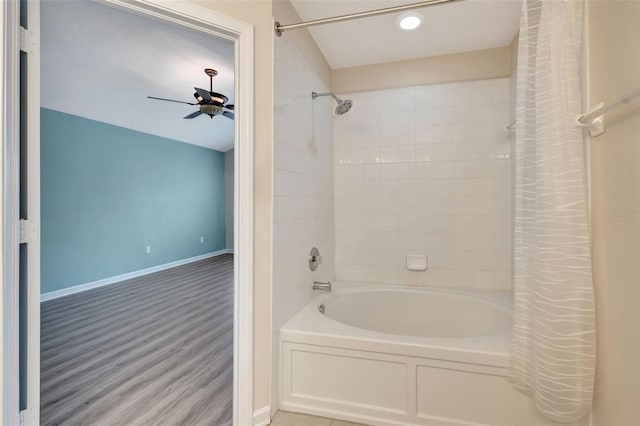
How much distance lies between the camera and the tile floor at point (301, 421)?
1630 mm

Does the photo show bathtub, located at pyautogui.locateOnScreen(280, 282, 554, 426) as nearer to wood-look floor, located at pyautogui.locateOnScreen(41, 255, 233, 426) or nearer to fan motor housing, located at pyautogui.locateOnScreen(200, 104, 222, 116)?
wood-look floor, located at pyautogui.locateOnScreen(41, 255, 233, 426)

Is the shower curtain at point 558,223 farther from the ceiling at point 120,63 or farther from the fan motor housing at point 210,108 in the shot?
the fan motor housing at point 210,108

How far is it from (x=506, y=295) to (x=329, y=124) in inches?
74.7

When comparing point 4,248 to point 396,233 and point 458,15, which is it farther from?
point 458,15

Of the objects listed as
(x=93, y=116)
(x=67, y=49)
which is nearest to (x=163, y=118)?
(x=93, y=116)

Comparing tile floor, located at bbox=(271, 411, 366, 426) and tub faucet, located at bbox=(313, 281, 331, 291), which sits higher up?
tub faucet, located at bbox=(313, 281, 331, 291)

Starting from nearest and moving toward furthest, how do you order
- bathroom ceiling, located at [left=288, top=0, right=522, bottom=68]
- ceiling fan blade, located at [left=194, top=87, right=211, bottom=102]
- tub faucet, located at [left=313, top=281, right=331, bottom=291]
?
bathroom ceiling, located at [left=288, top=0, right=522, bottom=68] < tub faucet, located at [left=313, top=281, right=331, bottom=291] < ceiling fan blade, located at [left=194, top=87, right=211, bottom=102]

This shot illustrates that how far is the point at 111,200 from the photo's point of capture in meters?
4.60

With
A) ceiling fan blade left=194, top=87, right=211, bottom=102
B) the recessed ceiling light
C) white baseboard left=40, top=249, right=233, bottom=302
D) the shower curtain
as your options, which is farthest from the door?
white baseboard left=40, top=249, right=233, bottom=302

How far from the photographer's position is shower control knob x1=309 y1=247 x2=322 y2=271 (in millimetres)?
2201

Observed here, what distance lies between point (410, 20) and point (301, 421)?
7.89 feet

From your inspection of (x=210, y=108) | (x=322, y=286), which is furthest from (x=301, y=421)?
(x=210, y=108)

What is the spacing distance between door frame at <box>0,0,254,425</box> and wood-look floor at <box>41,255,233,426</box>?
0.47 meters

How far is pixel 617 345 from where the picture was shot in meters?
1.11
